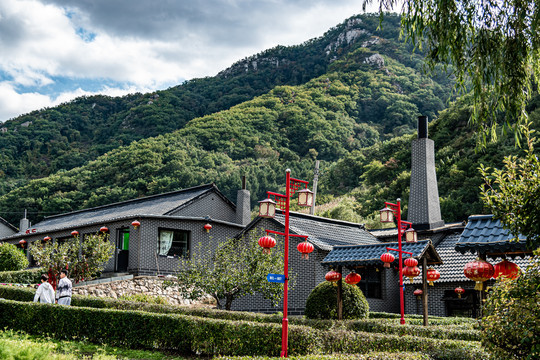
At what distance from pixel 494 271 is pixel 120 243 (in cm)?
1938

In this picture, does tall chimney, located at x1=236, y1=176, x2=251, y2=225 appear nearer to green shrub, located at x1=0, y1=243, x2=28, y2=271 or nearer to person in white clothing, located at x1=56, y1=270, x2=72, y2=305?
green shrub, located at x1=0, y1=243, x2=28, y2=271

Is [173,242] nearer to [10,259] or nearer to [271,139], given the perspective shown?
[10,259]

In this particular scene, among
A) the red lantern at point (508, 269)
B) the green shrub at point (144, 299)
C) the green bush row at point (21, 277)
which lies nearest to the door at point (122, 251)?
the green bush row at point (21, 277)

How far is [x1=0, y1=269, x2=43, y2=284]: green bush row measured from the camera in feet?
78.5

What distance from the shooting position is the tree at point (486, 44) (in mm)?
7637

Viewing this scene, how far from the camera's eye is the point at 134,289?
21469 millimetres

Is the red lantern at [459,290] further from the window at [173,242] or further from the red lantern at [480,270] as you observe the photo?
the window at [173,242]

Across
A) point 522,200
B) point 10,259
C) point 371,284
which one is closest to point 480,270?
point 522,200

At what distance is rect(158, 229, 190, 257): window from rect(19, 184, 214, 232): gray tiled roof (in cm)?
105

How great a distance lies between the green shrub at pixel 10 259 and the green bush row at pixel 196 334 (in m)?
15.0

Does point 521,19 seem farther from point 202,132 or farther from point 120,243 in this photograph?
point 202,132

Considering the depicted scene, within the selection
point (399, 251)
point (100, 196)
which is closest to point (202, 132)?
point (100, 196)

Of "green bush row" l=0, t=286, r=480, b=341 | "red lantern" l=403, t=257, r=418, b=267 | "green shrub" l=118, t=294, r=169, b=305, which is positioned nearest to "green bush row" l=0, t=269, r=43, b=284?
"green shrub" l=118, t=294, r=169, b=305

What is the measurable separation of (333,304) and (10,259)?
20564mm
